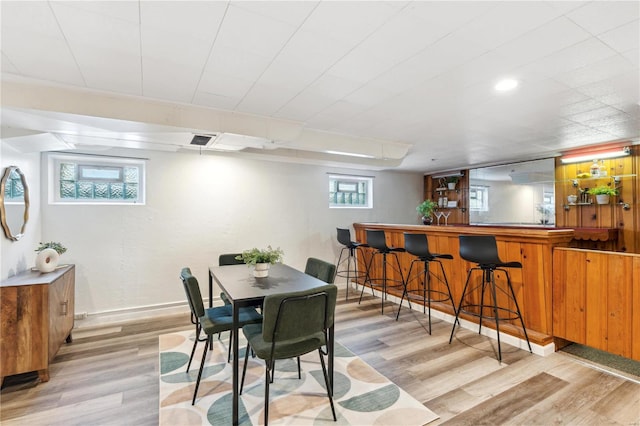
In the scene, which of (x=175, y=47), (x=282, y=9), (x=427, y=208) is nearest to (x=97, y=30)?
(x=175, y=47)

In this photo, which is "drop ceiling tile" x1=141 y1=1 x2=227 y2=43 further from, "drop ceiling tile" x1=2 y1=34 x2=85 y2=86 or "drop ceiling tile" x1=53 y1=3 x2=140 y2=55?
"drop ceiling tile" x1=2 y1=34 x2=85 y2=86

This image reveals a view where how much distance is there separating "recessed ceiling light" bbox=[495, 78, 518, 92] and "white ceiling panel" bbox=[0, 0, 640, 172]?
2.5 inches

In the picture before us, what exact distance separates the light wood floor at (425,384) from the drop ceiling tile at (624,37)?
7.84ft

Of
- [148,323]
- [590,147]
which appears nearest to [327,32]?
[148,323]

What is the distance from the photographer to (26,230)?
10.1 ft

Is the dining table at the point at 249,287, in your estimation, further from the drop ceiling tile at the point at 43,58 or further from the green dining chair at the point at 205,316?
the drop ceiling tile at the point at 43,58

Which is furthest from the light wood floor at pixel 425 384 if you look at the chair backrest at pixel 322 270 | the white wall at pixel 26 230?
the white wall at pixel 26 230

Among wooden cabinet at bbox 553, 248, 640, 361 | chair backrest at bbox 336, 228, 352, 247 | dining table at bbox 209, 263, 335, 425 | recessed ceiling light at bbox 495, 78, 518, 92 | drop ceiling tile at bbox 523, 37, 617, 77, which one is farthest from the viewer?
chair backrest at bbox 336, 228, 352, 247

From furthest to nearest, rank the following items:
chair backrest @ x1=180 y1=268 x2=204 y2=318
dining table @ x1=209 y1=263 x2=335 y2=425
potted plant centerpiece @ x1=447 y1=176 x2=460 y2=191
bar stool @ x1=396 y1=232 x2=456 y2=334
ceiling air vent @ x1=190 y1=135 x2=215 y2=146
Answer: potted plant centerpiece @ x1=447 y1=176 x2=460 y2=191, bar stool @ x1=396 y1=232 x2=456 y2=334, ceiling air vent @ x1=190 y1=135 x2=215 y2=146, chair backrest @ x1=180 y1=268 x2=204 y2=318, dining table @ x1=209 y1=263 x2=335 y2=425

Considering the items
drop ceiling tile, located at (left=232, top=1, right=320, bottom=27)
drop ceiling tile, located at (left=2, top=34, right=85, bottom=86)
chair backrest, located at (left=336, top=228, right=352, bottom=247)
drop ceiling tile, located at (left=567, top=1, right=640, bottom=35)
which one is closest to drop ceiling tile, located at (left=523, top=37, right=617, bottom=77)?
drop ceiling tile, located at (left=567, top=1, right=640, bottom=35)

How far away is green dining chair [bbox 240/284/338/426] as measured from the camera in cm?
181

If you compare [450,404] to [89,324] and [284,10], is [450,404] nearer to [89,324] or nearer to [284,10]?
[284,10]

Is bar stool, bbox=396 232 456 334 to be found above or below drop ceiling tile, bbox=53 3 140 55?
below

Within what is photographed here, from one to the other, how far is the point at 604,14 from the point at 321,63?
5.09 ft
